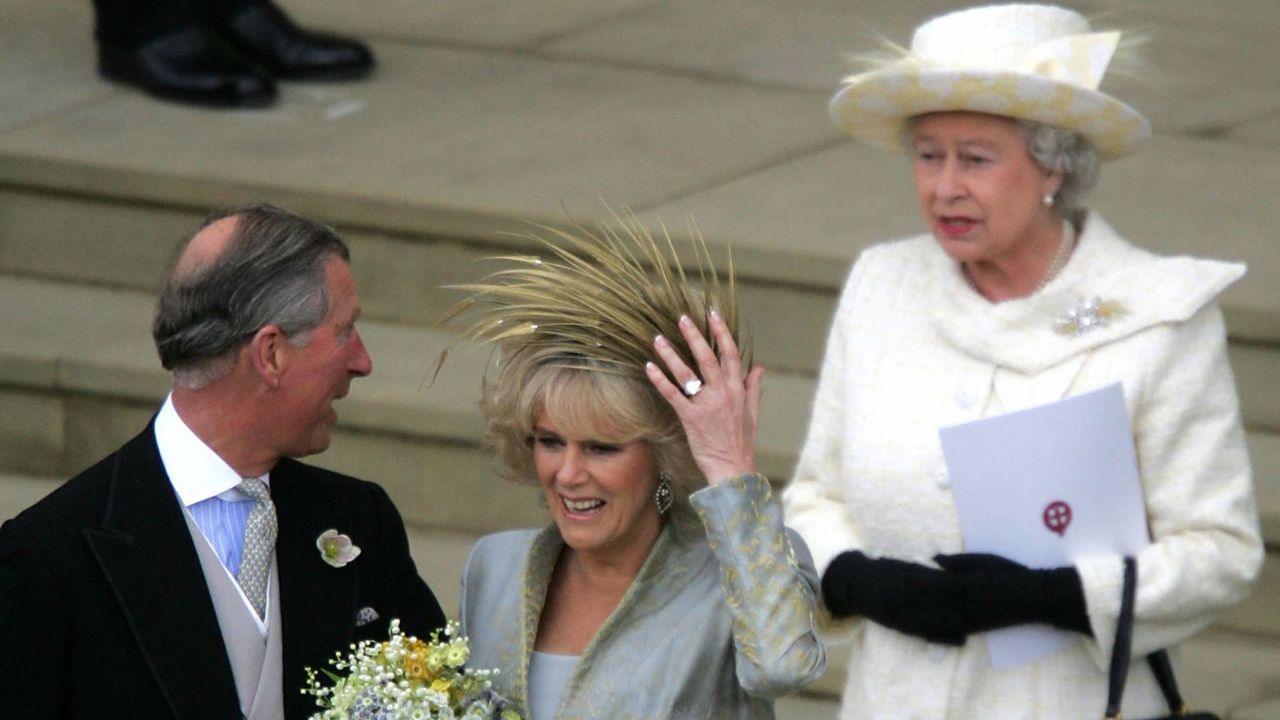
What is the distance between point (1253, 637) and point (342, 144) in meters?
2.85

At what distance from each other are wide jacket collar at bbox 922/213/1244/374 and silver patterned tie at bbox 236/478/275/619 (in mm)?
1142

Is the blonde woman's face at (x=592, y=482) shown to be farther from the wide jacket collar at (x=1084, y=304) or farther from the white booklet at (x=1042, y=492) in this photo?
the wide jacket collar at (x=1084, y=304)

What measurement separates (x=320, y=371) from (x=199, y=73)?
12.5 ft

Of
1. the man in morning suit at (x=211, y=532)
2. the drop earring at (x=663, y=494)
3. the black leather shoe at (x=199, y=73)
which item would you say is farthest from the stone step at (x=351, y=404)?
the man in morning suit at (x=211, y=532)

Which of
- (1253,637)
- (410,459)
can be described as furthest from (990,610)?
(410,459)

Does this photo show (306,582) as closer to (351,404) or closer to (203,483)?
(203,483)

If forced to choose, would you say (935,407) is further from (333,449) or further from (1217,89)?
(1217,89)

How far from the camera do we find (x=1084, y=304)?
3391mm

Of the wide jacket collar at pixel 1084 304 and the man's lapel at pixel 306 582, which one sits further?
the wide jacket collar at pixel 1084 304

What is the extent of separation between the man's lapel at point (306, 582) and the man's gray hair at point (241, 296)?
239 millimetres

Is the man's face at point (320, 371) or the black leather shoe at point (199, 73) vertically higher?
the man's face at point (320, 371)

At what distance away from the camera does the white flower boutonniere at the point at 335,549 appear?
299 cm

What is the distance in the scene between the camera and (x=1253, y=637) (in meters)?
4.78

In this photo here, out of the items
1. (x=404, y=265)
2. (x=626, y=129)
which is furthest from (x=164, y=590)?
(x=626, y=129)
